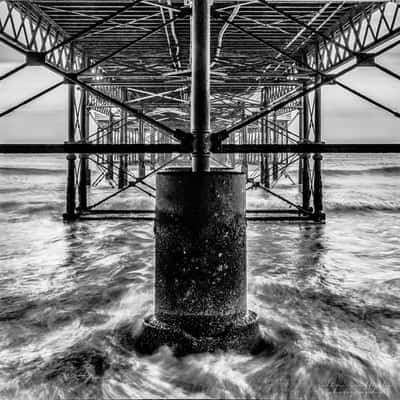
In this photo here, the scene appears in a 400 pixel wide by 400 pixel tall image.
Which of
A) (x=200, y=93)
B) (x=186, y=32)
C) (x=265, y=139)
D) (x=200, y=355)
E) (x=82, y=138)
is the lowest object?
(x=200, y=355)

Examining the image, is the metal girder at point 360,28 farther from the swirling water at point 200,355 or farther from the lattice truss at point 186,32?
the swirling water at point 200,355

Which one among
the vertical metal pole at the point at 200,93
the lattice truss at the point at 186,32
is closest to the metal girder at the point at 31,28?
the lattice truss at the point at 186,32

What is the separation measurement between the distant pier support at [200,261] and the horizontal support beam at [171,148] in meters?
0.67

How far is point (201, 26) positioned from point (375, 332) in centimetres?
367

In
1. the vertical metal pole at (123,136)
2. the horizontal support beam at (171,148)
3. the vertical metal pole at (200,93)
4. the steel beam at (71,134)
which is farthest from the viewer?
the vertical metal pole at (123,136)

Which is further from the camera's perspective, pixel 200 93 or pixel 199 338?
pixel 200 93

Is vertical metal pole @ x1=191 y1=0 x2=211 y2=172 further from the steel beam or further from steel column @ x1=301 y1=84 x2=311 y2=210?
Answer: steel column @ x1=301 y1=84 x2=311 y2=210

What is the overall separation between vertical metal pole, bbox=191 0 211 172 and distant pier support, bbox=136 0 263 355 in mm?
184

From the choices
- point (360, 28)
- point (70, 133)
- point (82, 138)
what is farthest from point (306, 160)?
point (70, 133)

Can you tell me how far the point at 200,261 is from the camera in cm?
384

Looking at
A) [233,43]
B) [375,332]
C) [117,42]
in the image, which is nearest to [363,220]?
[233,43]

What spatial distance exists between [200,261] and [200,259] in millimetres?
17

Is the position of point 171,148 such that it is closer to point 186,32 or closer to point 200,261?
point 200,261

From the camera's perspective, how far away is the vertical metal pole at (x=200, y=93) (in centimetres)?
413
